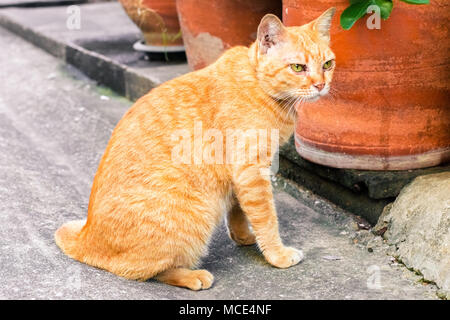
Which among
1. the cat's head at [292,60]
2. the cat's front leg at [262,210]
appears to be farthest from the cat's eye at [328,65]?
the cat's front leg at [262,210]

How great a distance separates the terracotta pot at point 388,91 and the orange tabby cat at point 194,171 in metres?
0.27

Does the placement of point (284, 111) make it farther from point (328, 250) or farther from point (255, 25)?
point (255, 25)

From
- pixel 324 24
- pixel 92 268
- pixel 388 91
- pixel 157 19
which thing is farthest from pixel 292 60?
pixel 157 19

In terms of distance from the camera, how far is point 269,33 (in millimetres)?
2637

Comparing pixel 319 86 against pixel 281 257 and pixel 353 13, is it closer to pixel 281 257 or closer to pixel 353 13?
pixel 353 13

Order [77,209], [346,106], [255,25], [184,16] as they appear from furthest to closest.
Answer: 1. [184,16]
2. [255,25]
3. [77,209]
4. [346,106]

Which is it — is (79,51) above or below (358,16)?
below

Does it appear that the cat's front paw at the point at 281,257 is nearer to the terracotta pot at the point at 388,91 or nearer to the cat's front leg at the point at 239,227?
the cat's front leg at the point at 239,227

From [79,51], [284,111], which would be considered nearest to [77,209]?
[284,111]

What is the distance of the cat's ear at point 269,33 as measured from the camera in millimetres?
2586

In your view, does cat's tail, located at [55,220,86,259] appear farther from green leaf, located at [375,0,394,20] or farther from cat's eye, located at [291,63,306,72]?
green leaf, located at [375,0,394,20]

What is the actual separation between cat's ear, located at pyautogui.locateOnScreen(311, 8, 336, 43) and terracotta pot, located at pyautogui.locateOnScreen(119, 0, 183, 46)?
2.78 meters

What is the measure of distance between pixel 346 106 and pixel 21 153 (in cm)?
236

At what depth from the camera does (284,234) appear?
3238mm
